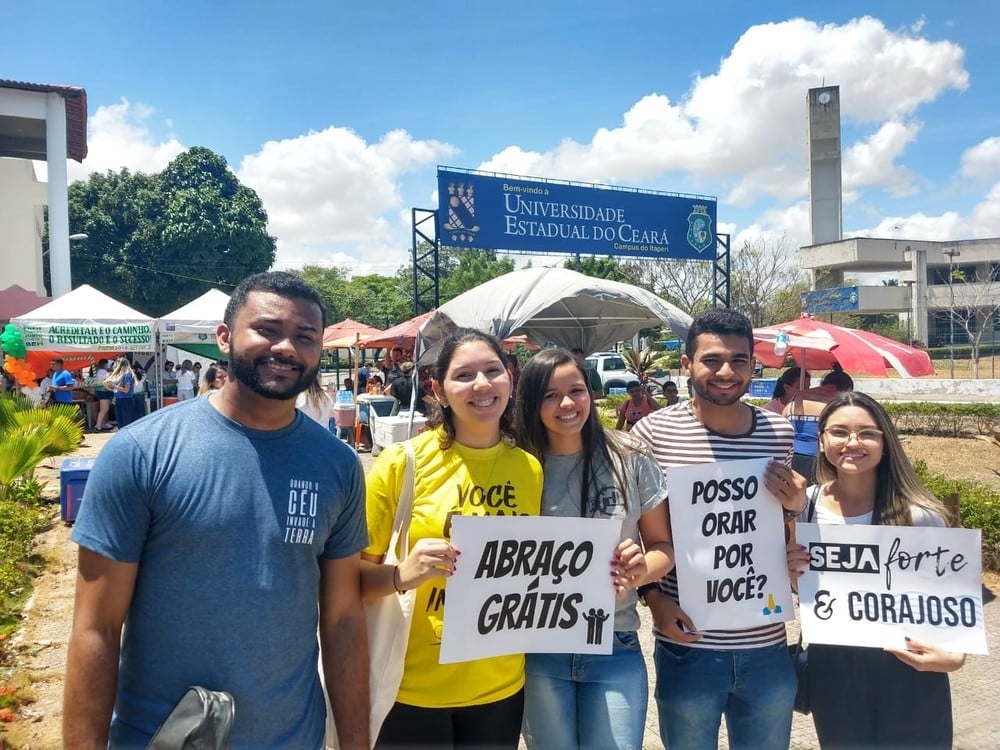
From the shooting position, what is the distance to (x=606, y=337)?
11.4 m

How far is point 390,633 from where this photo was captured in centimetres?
216

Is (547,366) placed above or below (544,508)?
above

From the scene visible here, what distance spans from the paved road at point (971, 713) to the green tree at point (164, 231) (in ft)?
111

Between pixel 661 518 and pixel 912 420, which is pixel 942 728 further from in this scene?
pixel 912 420

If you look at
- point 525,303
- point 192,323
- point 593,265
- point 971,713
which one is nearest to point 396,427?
point 525,303

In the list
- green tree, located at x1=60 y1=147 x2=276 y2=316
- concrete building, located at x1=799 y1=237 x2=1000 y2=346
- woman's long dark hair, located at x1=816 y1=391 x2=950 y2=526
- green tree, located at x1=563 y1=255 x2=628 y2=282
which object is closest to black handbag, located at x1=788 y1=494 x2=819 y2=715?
woman's long dark hair, located at x1=816 y1=391 x2=950 y2=526

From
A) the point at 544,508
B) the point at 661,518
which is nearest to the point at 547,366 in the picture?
the point at 544,508

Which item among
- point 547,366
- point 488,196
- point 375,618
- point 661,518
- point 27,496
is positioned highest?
point 488,196

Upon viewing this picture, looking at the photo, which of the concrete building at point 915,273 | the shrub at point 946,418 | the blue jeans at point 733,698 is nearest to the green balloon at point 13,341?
the blue jeans at point 733,698

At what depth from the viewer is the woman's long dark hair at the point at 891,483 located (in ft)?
8.08

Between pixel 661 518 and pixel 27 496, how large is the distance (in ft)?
27.5

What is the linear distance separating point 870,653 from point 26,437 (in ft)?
28.1

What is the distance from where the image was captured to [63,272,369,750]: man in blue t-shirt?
64.7 inches

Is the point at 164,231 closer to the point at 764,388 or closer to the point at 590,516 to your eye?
the point at 764,388
